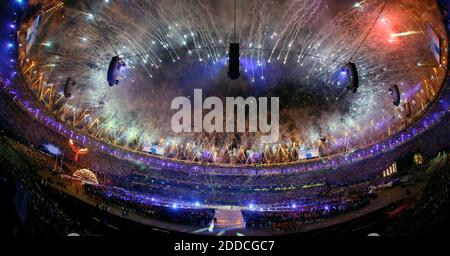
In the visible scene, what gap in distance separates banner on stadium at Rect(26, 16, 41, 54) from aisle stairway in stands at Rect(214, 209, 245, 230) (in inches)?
394

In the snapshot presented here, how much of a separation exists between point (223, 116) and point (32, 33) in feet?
38.0

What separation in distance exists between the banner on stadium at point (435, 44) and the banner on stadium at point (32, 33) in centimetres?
1328

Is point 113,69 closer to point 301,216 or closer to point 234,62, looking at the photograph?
point 234,62

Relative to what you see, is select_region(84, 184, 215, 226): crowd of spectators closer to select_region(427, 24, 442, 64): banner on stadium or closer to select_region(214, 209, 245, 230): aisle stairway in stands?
select_region(214, 209, 245, 230): aisle stairway in stands

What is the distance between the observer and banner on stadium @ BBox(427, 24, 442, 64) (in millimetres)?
11453

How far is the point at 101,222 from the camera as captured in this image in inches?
452

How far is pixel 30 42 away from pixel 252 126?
1281cm

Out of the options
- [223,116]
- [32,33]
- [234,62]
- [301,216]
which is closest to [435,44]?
[234,62]

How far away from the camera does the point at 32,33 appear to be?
12.5 metres

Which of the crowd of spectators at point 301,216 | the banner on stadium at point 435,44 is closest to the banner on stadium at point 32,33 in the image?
the crowd of spectators at point 301,216

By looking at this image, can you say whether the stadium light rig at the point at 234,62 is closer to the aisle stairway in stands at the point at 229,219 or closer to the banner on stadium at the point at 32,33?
the aisle stairway in stands at the point at 229,219

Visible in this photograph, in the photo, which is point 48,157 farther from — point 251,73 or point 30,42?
point 251,73

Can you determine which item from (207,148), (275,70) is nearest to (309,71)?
(275,70)
